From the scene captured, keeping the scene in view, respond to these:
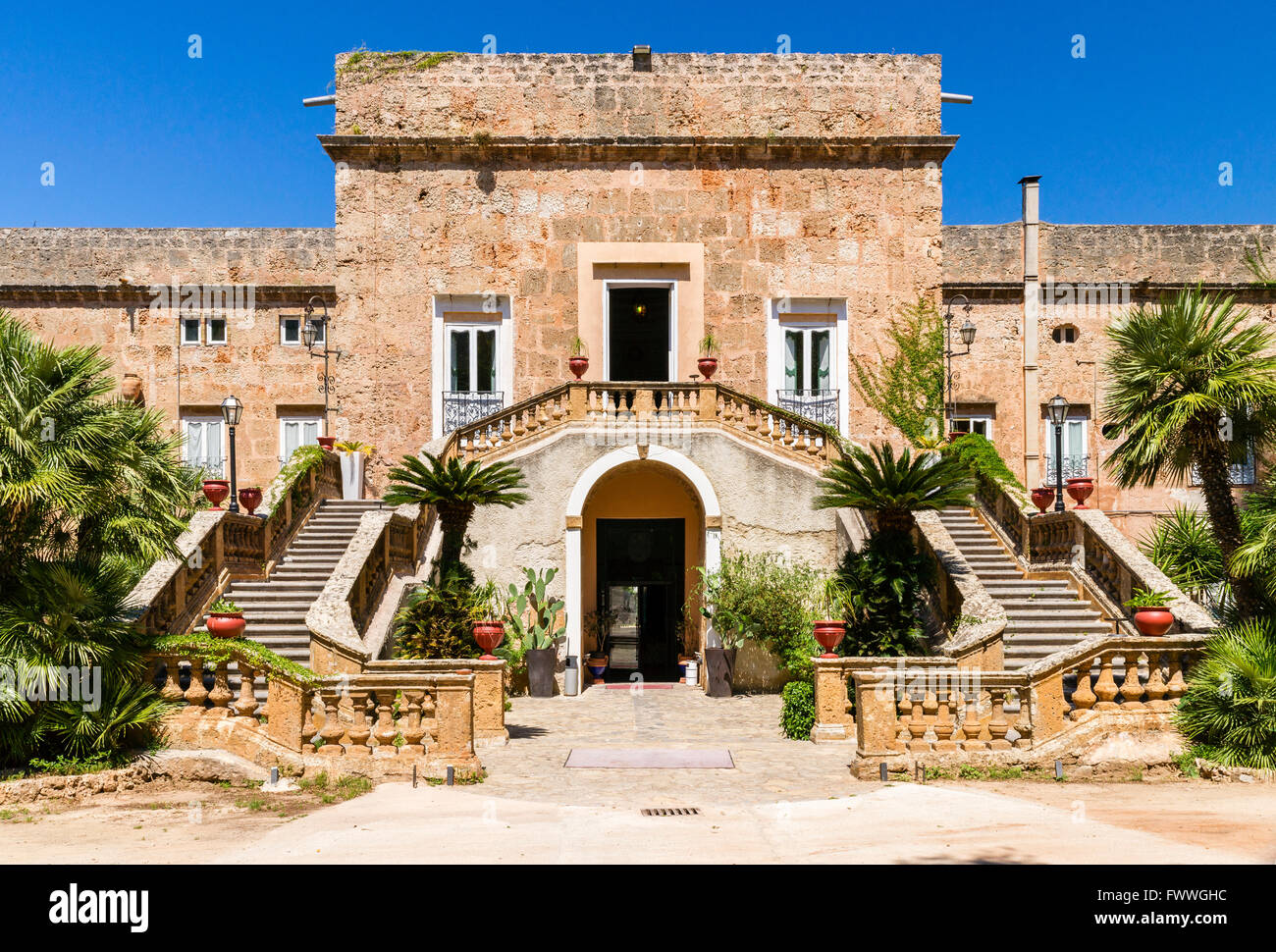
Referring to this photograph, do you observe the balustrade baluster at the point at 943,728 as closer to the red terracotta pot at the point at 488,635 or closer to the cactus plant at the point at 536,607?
the red terracotta pot at the point at 488,635

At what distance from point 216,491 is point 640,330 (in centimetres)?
872

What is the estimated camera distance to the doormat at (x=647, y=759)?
1199cm

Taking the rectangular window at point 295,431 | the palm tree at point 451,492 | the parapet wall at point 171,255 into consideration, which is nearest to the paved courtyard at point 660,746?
the palm tree at point 451,492

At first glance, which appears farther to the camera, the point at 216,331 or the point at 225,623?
the point at 216,331

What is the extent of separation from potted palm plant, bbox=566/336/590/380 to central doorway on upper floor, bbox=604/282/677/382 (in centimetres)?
52

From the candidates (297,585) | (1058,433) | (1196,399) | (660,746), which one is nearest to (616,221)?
(1058,433)

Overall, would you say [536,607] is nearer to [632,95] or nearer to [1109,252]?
[632,95]

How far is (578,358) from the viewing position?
19844 mm

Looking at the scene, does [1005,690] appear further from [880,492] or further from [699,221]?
[699,221]

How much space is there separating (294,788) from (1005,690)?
680 centimetres

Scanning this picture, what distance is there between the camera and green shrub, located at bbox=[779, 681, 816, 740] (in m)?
13.8

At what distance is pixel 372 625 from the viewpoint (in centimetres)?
1533

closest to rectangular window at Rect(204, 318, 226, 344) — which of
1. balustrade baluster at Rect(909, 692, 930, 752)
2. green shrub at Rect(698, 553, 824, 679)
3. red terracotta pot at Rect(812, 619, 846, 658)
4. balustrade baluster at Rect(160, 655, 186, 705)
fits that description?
green shrub at Rect(698, 553, 824, 679)

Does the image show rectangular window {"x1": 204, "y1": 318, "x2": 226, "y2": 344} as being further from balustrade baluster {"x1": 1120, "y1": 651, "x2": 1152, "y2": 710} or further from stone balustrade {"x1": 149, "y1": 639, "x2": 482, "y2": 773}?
balustrade baluster {"x1": 1120, "y1": 651, "x2": 1152, "y2": 710}
